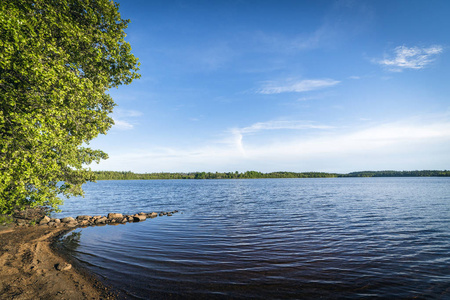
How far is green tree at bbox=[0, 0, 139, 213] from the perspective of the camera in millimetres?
10727

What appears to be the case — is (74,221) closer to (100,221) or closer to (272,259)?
(100,221)

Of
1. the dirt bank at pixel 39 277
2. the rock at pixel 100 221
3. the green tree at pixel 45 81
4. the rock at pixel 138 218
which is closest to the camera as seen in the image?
the dirt bank at pixel 39 277

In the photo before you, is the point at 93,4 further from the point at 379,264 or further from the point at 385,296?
the point at 379,264

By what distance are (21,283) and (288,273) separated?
40.0 feet

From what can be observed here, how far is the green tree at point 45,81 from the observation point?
35.2 ft

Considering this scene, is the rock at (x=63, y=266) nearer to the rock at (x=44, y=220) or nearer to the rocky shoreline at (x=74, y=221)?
the rocky shoreline at (x=74, y=221)

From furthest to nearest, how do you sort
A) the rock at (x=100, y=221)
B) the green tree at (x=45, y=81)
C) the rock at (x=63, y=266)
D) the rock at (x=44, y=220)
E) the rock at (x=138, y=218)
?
the rock at (x=138, y=218), the rock at (x=100, y=221), the rock at (x=44, y=220), the rock at (x=63, y=266), the green tree at (x=45, y=81)

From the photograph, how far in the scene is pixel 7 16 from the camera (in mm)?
9977

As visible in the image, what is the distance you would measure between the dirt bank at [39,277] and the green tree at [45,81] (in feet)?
9.95

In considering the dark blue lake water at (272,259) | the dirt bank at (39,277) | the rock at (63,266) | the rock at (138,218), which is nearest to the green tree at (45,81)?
Answer: the dirt bank at (39,277)

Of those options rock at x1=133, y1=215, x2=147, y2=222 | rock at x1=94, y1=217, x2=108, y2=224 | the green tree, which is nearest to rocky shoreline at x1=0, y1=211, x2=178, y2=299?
the green tree

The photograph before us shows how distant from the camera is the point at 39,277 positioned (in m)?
10.2

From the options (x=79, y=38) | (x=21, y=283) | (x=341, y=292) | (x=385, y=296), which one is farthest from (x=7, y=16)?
(x=385, y=296)

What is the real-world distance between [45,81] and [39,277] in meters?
9.30
